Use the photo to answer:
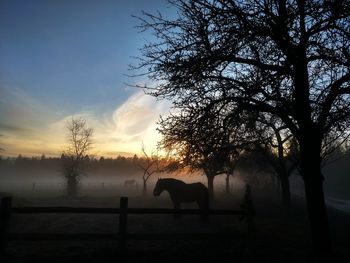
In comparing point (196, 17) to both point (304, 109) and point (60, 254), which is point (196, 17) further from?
point (60, 254)

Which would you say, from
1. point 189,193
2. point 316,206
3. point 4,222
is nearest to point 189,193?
point 189,193

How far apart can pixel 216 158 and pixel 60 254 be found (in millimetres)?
5521

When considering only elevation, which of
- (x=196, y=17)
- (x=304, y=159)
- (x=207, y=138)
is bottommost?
(x=304, y=159)

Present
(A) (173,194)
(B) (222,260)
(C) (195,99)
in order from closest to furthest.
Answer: (B) (222,260)
(C) (195,99)
(A) (173,194)

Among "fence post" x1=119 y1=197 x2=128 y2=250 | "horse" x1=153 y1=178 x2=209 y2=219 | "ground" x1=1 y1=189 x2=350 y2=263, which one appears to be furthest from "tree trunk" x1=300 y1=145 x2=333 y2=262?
"horse" x1=153 y1=178 x2=209 y2=219

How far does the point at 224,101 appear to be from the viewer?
995 centimetres

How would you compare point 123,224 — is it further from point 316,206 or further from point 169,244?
point 316,206

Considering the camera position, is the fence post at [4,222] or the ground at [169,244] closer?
the fence post at [4,222]

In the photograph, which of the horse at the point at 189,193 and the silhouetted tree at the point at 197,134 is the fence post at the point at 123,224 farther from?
the horse at the point at 189,193

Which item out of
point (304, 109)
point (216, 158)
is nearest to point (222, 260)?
point (216, 158)

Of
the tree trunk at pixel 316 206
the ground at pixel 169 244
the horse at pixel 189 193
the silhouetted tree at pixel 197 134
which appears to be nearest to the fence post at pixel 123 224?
the ground at pixel 169 244

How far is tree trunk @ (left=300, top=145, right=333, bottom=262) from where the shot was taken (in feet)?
29.2

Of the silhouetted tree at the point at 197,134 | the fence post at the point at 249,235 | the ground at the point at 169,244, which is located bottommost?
the ground at the point at 169,244

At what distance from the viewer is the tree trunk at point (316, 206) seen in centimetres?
889
